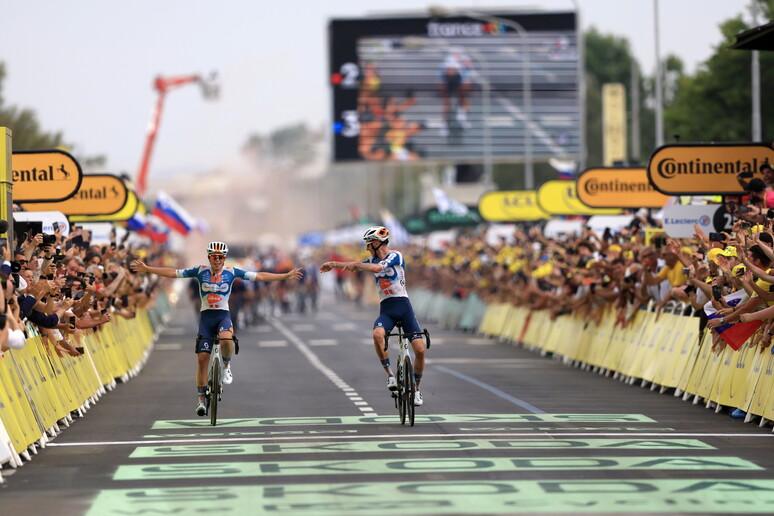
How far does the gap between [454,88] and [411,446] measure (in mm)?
39721

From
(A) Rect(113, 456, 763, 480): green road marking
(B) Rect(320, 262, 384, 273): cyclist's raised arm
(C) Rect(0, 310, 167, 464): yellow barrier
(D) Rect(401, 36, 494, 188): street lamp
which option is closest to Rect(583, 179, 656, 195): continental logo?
(C) Rect(0, 310, 167, 464): yellow barrier

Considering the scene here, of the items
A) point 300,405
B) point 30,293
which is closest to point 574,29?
point 300,405

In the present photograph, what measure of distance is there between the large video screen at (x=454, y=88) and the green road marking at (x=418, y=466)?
38.1 meters

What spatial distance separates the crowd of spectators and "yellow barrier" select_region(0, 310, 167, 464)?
198 mm

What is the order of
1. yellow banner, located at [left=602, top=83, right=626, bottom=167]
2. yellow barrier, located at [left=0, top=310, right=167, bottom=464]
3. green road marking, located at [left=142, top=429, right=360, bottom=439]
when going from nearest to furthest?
yellow barrier, located at [left=0, top=310, right=167, bottom=464] → green road marking, located at [left=142, top=429, right=360, bottom=439] → yellow banner, located at [left=602, top=83, right=626, bottom=167]

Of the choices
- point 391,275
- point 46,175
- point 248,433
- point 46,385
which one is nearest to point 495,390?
point 391,275

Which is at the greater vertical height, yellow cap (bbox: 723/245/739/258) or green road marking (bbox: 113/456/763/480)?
yellow cap (bbox: 723/245/739/258)

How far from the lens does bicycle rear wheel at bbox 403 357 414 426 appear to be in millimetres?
16188

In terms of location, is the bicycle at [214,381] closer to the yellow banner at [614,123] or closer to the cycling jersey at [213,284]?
the cycling jersey at [213,284]

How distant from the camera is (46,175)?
2172 cm

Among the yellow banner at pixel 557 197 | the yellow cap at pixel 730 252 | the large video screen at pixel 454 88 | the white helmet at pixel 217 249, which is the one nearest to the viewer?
the yellow cap at pixel 730 252

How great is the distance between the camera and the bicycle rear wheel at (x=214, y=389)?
16750 mm

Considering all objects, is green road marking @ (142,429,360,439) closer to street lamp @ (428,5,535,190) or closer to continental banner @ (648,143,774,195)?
continental banner @ (648,143,774,195)

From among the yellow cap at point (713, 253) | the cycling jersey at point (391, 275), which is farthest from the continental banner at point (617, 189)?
the cycling jersey at point (391, 275)
